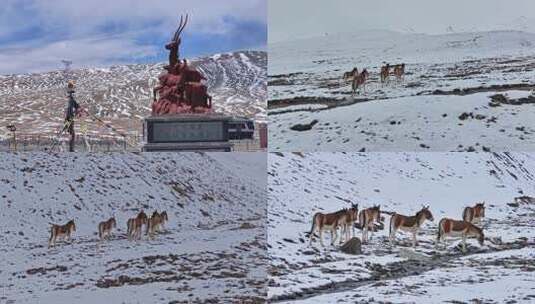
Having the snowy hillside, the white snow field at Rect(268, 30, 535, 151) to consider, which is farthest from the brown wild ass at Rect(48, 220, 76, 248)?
the white snow field at Rect(268, 30, 535, 151)

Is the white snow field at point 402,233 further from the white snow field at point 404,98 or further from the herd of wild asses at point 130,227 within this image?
the herd of wild asses at point 130,227

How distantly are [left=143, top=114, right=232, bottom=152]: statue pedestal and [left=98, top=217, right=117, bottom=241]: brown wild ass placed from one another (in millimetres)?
590

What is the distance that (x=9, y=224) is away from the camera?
7.36m

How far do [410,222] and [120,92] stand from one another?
2501mm

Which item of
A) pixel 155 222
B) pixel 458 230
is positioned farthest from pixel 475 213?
pixel 155 222

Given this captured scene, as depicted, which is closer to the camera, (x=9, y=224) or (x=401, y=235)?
(x=9, y=224)

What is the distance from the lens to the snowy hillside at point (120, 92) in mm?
7348

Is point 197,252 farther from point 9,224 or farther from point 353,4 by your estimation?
point 353,4

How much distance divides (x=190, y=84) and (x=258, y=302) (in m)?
1.73

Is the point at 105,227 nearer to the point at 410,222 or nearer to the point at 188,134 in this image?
the point at 188,134

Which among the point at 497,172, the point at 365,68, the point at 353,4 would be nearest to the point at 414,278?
the point at 497,172

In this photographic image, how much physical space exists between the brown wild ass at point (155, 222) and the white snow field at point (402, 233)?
32.6 inches

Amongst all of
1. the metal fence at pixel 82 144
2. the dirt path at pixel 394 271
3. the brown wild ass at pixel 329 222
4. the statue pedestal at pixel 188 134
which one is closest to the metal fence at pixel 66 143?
the metal fence at pixel 82 144

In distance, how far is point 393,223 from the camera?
8.07 m
